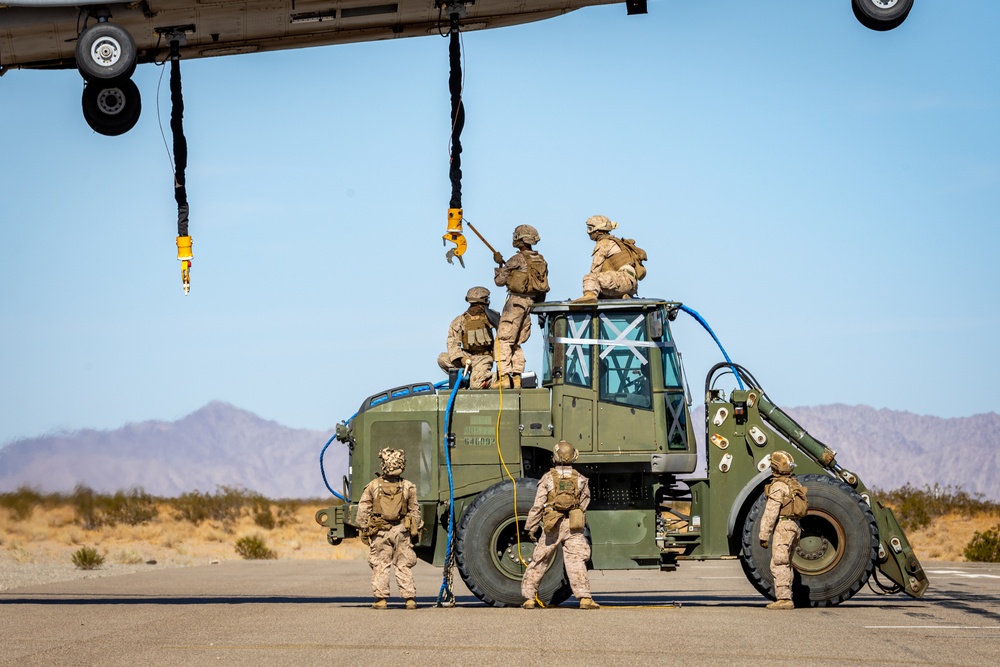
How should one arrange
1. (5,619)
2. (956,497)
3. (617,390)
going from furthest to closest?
(956,497), (617,390), (5,619)

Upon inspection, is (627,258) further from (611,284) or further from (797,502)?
(797,502)

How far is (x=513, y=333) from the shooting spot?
51.6 feet

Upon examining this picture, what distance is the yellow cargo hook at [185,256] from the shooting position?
52.5 feet

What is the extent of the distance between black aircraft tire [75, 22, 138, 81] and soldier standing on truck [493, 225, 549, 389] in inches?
180

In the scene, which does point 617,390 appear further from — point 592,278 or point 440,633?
point 440,633

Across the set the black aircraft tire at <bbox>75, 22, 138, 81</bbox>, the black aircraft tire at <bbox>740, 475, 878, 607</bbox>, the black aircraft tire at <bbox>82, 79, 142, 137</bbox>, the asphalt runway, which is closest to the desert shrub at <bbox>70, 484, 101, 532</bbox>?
the asphalt runway

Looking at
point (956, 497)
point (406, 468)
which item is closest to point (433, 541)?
point (406, 468)

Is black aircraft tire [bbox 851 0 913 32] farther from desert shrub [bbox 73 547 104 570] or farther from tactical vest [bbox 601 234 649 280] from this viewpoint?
desert shrub [bbox 73 547 104 570]

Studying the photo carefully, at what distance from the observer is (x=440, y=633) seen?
11867mm

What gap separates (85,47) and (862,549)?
9736 mm

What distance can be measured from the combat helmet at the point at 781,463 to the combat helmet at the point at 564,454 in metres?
1.99

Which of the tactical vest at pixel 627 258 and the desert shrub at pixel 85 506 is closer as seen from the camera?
the tactical vest at pixel 627 258

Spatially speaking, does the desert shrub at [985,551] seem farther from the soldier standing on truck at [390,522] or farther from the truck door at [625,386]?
the soldier standing on truck at [390,522]

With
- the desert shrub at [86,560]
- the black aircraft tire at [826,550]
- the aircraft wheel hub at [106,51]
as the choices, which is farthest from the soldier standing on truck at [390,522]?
the desert shrub at [86,560]
